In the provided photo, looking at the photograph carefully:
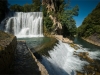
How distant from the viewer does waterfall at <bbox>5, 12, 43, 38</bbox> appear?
2747 cm

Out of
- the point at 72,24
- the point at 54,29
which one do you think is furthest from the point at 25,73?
the point at 72,24

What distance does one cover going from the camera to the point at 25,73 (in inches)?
207

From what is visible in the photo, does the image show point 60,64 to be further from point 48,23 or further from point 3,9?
point 3,9

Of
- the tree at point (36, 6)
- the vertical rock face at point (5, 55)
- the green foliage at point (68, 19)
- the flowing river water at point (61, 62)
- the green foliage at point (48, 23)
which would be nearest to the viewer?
the vertical rock face at point (5, 55)

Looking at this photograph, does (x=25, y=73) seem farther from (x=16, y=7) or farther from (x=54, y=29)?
(x=16, y=7)

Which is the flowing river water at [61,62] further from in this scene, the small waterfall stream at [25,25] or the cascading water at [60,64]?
the small waterfall stream at [25,25]

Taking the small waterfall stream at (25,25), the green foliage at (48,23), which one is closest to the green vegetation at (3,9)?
the small waterfall stream at (25,25)

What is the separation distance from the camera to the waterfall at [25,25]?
90.1 ft

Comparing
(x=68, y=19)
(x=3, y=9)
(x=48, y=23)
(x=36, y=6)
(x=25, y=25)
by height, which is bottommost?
(x=25, y=25)

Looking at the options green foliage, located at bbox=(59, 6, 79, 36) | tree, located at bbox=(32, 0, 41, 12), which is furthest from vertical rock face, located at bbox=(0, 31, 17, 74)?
tree, located at bbox=(32, 0, 41, 12)

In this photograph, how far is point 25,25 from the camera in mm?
28406

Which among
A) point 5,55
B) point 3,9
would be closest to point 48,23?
point 3,9

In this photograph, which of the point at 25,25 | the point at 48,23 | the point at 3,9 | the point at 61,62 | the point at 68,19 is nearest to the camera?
the point at 61,62

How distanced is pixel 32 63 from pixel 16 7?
1578 inches
